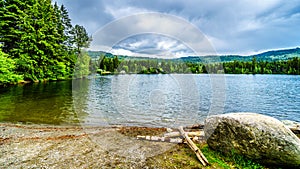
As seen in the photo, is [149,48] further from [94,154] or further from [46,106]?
[46,106]

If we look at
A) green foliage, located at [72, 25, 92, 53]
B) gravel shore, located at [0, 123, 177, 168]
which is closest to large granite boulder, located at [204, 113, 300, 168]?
gravel shore, located at [0, 123, 177, 168]

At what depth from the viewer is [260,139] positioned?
17.9ft

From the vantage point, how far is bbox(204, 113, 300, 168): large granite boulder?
532cm

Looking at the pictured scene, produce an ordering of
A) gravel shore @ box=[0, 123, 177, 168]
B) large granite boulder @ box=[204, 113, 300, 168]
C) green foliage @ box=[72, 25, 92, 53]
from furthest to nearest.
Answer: green foliage @ box=[72, 25, 92, 53]
gravel shore @ box=[0, 123, 177, 168]
large granite boulder @ box=[204, 113, 300, 168]

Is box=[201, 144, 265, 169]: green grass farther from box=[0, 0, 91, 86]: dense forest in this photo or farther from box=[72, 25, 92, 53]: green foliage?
box=[72, 25, 92, 53]: green foliage

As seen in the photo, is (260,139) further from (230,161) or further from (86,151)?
(86,151)

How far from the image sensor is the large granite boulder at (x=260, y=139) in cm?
532

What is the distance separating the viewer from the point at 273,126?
5.48m

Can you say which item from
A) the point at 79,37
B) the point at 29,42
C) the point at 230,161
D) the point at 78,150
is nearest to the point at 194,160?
the point at 230,161

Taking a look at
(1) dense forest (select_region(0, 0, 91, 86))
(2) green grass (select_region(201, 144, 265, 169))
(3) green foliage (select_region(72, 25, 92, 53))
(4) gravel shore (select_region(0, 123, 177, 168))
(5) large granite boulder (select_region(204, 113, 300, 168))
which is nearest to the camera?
(5) large granite boulder (select_region(204, 113, 300, 168))

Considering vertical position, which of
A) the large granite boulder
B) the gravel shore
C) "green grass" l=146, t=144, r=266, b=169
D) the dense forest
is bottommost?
the gravel shore

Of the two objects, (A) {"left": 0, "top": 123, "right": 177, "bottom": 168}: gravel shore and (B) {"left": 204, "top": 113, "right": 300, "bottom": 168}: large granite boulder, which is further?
(A) {"left": 0, "top": 123, "right": 177, "bottom": 168}: gravel shore

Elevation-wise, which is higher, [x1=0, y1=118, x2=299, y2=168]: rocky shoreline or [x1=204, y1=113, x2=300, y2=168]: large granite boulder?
[x1=204, y1=113, x2=300, y2=168]: large granite boulder

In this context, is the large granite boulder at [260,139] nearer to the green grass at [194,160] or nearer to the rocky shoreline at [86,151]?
the green grass at [194,160]
